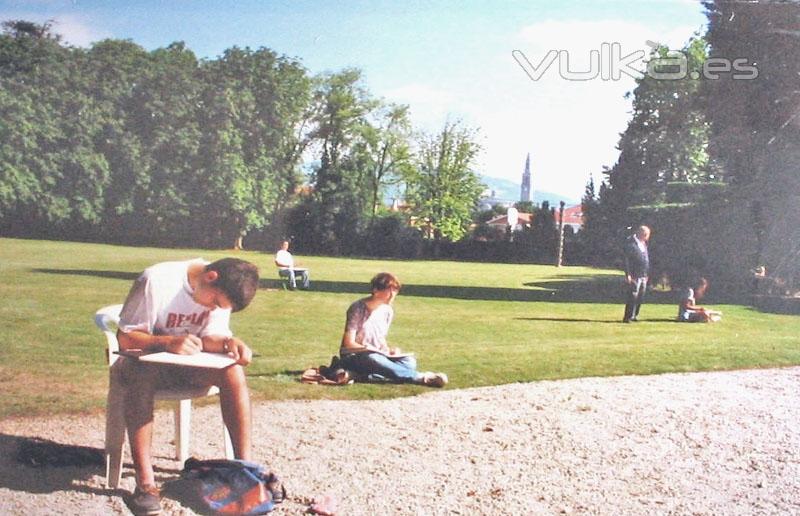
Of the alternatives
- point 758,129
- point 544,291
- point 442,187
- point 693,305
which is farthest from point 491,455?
point 758,129

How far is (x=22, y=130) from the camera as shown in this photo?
4.77m

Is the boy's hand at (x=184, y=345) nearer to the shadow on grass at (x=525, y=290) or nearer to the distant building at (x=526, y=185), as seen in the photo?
the shadow on grass at (x=525, y=290)

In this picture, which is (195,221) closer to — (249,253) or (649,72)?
(249,253)

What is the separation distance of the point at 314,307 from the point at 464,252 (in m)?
0.95

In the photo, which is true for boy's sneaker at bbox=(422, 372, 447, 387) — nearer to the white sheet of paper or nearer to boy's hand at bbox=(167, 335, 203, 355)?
the white sheet of paper

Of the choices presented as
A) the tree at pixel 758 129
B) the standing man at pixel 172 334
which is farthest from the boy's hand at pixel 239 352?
the tree at pixel 758 129

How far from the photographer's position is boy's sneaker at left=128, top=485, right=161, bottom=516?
412 cm

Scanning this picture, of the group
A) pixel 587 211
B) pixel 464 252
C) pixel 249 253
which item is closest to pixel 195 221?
pixel 249 253

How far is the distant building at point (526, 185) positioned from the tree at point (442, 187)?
625 mm

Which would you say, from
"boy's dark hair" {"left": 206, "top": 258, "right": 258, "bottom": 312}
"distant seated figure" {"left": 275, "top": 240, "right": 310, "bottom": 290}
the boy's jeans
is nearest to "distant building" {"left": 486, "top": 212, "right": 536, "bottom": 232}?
the boy's jeans

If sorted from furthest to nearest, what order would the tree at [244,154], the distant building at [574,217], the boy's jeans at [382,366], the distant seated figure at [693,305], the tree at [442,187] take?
the distant seated figure at [693,305] → the distant building at [574,217] → the boy's jeans at [382,366] → the tree at [442,187] → the tree at [244,154]

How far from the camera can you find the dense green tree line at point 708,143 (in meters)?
6.25

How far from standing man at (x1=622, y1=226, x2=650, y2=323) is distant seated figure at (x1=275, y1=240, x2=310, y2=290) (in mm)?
2531

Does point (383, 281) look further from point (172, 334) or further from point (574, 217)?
point (574, 217)
